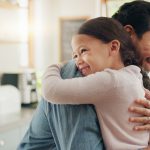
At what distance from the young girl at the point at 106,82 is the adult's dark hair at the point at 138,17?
192 mm

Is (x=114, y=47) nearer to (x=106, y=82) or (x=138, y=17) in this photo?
(x=106, y=82)

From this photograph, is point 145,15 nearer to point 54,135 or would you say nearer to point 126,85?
point 126,85

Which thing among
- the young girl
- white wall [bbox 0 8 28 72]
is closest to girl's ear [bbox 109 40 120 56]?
the young girl

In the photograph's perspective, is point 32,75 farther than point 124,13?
Yes

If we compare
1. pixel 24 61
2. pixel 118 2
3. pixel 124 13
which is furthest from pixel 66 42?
pixel 124 13

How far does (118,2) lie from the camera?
265cm

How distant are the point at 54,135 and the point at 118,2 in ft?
6.16

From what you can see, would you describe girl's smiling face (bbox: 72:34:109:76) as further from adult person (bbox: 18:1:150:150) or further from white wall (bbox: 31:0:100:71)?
white wall (bbox: 31:0:100:71)

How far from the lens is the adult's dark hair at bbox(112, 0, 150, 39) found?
1.12m

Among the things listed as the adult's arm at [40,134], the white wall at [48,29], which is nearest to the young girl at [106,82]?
the adult's arm at [40,134]

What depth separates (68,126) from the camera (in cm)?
88

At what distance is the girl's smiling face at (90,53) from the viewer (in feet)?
2.93

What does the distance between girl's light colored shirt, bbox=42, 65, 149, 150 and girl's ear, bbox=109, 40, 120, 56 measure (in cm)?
5

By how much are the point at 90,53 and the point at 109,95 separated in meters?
0.13
